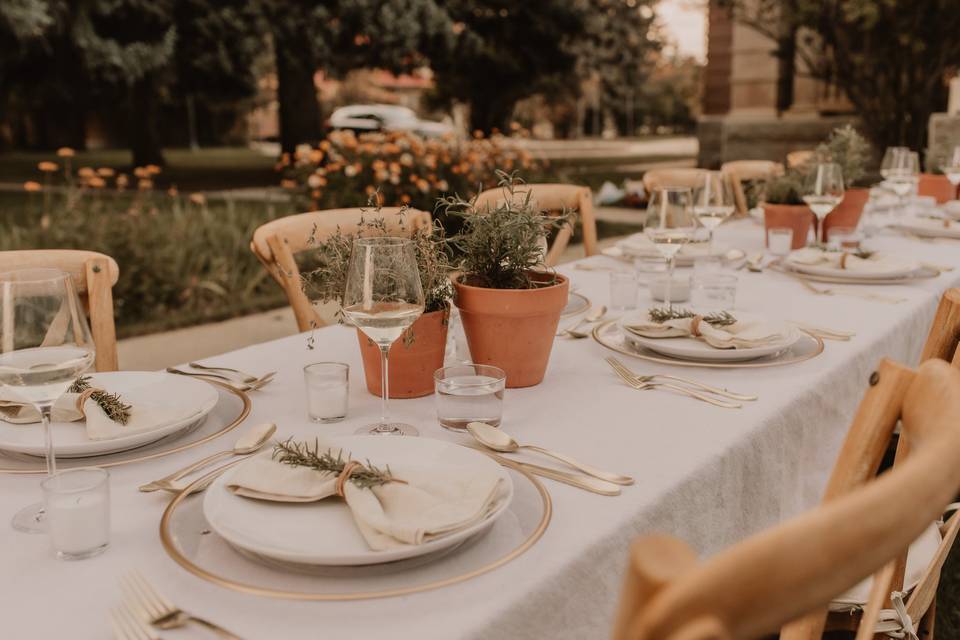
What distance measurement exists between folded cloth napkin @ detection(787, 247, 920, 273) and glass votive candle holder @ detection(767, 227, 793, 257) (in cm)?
20

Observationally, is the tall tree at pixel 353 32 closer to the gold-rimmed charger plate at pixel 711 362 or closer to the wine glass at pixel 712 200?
the wine glass at pixel 712 200

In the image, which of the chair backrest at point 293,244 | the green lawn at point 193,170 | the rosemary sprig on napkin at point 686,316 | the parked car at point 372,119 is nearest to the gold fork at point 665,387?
the rosemary sprig on napkin at point 686,316

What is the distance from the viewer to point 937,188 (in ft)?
15.0

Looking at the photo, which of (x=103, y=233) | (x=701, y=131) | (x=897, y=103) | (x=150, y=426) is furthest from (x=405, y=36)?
A: (x=150, y=426)

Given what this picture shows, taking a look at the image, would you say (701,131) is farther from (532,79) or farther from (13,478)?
(13,478)

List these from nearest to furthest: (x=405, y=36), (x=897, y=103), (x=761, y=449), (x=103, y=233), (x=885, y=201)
A: (x=761, y=449), (x=885, y=201), (x=103, y=233), (x=897, y=103), (x=405, y=36)

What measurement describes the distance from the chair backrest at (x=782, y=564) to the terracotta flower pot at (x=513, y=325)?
36.0 inches

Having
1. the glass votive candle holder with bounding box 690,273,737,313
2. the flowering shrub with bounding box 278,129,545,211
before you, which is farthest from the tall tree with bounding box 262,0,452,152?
the glass votive candle holder with bounding box 690,273,737,313

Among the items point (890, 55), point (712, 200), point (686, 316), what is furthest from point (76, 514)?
point (890, 55)

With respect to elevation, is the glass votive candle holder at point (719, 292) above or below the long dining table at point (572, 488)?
above

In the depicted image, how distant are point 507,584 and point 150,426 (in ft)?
2.22

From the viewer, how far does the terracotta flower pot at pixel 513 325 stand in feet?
5.38

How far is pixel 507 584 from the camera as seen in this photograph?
3.20 ft

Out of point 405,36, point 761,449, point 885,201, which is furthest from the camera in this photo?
point 405,36
